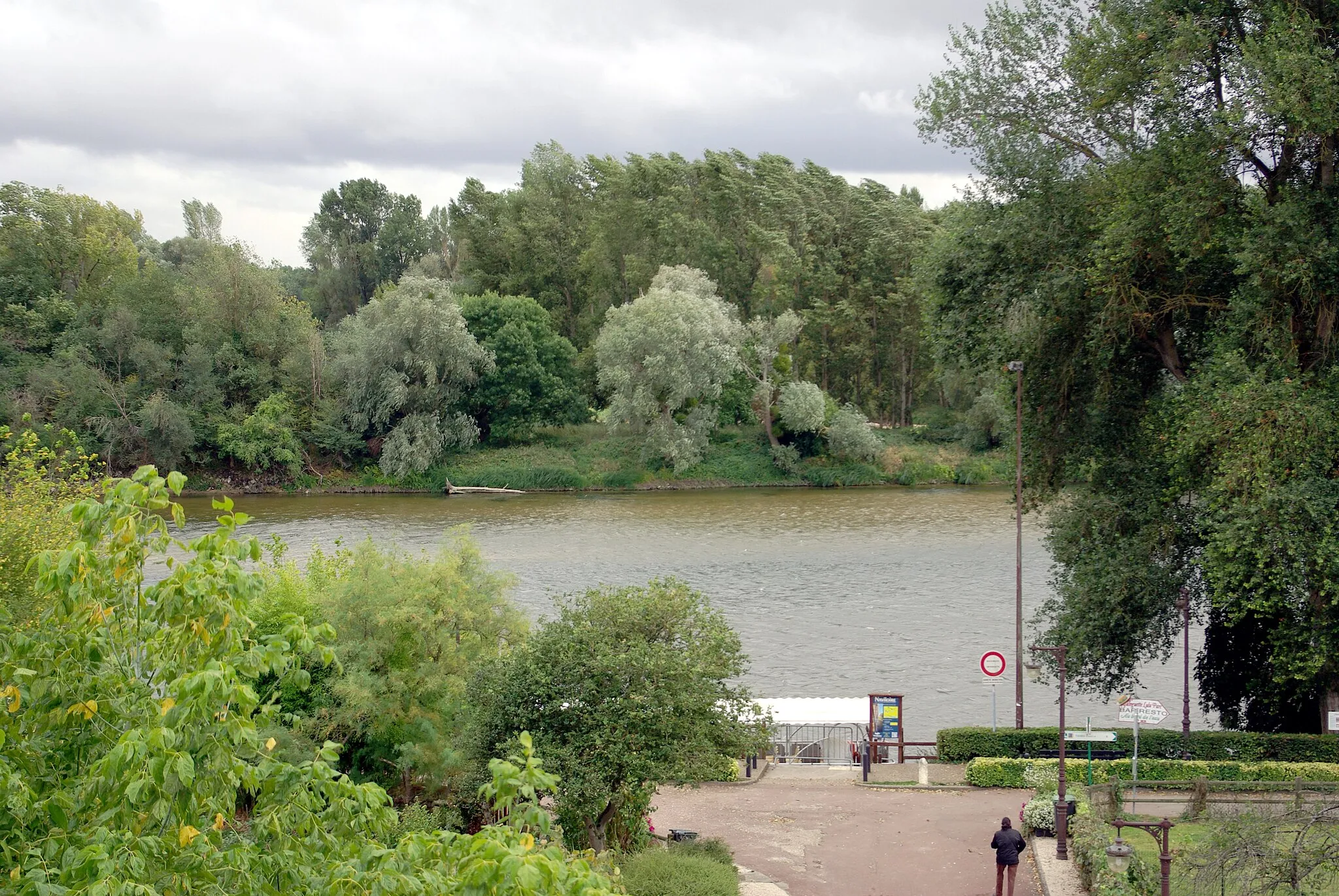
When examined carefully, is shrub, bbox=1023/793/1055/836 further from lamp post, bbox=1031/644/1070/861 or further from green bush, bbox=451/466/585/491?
green bush, bbox=451/466/585/491

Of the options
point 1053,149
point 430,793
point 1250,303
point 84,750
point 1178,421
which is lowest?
point 430,793

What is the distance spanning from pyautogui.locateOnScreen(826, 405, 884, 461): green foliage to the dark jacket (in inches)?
2130

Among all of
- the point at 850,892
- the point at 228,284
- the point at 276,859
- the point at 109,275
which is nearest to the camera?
the point at 276,859

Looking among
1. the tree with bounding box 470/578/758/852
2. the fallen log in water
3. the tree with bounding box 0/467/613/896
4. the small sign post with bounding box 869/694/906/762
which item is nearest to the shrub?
the tree with bounding box 470/578/758/852

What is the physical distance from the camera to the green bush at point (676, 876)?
56.3 ft

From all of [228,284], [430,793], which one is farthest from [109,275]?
[430,793]

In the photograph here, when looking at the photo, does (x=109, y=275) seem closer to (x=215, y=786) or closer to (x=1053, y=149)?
(x=1053, y=149)

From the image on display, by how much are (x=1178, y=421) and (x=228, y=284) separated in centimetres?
6069

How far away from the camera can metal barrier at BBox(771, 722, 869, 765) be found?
29078 millimetres

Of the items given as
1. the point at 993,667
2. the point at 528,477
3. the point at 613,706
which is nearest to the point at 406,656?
the point at 613,706

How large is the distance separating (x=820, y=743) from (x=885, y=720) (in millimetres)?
2178

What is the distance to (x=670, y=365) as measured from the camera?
2628 inches

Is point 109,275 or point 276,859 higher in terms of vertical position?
point 109,275

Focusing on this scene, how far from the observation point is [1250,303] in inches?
883
